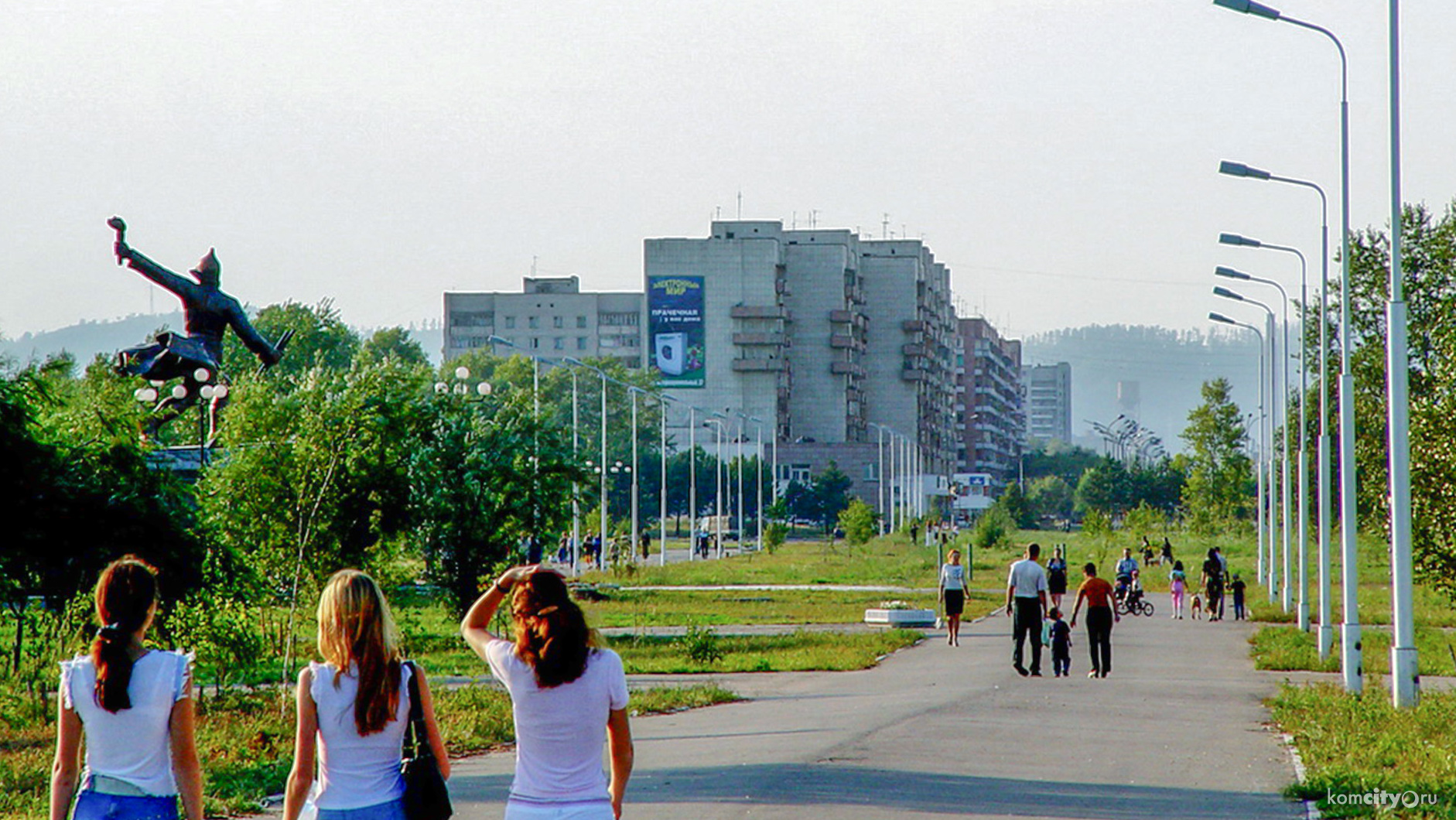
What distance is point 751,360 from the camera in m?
138

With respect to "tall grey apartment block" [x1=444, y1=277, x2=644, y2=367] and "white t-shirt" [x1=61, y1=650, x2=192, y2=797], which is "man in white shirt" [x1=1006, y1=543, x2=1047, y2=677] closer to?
"white t-shirt" [x1=61, y1=650, x2=192, y2=797]

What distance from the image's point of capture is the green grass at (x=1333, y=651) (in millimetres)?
26469

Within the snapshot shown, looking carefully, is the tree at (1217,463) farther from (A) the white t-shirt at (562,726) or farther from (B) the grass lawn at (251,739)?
(A) the white t-shirt at (562,726)

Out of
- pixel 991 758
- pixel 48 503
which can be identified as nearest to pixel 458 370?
pixel 48 503

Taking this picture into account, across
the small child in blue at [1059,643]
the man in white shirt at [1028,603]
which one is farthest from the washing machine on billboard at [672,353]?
the man in white shirt at [1028,603]

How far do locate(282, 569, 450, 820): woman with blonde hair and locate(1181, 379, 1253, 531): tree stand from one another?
81.7 m

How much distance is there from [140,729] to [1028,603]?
688 inches

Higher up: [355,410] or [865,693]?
[355,410]

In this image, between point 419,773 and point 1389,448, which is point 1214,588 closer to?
point 1389,448

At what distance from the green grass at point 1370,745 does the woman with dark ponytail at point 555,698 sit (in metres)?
6.87

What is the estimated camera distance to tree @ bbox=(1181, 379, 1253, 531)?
87.8m

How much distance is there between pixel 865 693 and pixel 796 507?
339 feet

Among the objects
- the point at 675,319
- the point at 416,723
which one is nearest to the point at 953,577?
the point at 416,723

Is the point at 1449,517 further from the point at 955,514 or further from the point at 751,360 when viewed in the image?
the point at 955,514
